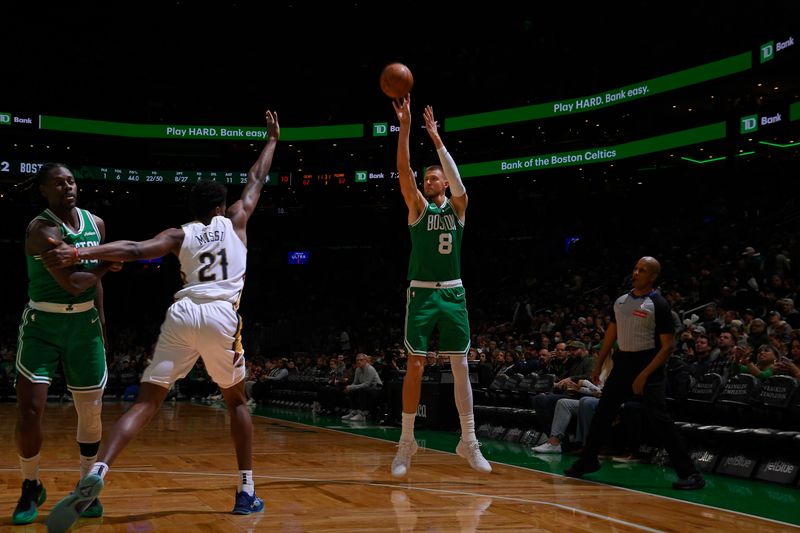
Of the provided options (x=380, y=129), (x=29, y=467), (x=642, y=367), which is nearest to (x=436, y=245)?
(x=642, y=367)

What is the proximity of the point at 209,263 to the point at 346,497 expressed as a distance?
5.78 feet

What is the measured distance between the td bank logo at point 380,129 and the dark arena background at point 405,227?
10cm

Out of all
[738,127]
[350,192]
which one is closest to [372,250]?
[350,192]

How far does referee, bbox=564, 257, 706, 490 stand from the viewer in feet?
20.8

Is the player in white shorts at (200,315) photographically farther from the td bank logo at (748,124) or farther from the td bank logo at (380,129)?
the td bank logo at (380,129)

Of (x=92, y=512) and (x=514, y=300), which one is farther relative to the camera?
(x=514, y=300)

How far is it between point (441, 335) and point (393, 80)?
185 cm

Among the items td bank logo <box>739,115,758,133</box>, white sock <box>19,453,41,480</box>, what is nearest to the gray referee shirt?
white sock <box>19,453,41,480</box>

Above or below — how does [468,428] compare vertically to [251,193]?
below

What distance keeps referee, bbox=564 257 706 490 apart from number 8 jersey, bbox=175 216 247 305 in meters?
3.15

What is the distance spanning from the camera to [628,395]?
650cm

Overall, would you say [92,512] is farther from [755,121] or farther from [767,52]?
[755,121]

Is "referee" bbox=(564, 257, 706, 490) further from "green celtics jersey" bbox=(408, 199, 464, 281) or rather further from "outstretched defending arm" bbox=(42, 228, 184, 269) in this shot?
"outstretched defending arm" bbox=(42, 228, 184, 269)

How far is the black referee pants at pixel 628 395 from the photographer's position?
6305 mm
